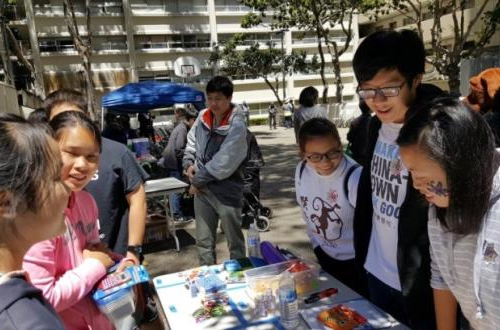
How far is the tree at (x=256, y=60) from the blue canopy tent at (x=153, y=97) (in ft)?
73.7

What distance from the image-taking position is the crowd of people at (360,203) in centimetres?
100

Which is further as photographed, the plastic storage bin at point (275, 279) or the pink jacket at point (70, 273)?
the plastic storage bin at point (275, 279)

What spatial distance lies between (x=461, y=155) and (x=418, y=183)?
17 cm

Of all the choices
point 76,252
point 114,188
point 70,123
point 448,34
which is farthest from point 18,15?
point 76,252

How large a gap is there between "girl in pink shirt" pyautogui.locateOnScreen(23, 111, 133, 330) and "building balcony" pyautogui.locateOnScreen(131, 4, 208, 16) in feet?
117

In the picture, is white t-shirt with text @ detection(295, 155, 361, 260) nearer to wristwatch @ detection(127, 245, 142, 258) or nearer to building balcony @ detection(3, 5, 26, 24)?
wristwatch @ detection(127, 245, 142, 258)

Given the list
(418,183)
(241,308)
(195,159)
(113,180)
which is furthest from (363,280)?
(195,159)

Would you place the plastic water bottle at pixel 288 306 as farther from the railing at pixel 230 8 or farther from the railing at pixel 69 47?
the railing at pixel 230 8

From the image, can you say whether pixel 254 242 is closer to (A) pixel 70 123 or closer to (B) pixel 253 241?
(B) pixel 253 241

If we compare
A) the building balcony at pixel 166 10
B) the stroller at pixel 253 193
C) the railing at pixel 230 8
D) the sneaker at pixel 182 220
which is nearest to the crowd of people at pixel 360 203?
the stroller at pixel 253 193

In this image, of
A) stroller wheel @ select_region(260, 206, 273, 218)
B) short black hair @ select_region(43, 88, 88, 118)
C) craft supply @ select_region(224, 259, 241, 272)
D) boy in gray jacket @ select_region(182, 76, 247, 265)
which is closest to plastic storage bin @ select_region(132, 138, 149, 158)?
stroller wheel @ select_region(260, 206, 273, 218)

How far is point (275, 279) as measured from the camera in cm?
203

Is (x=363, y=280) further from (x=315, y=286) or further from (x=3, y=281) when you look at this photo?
Result: (x=3, y=281)

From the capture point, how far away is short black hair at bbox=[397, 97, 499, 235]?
1126 millimetres
